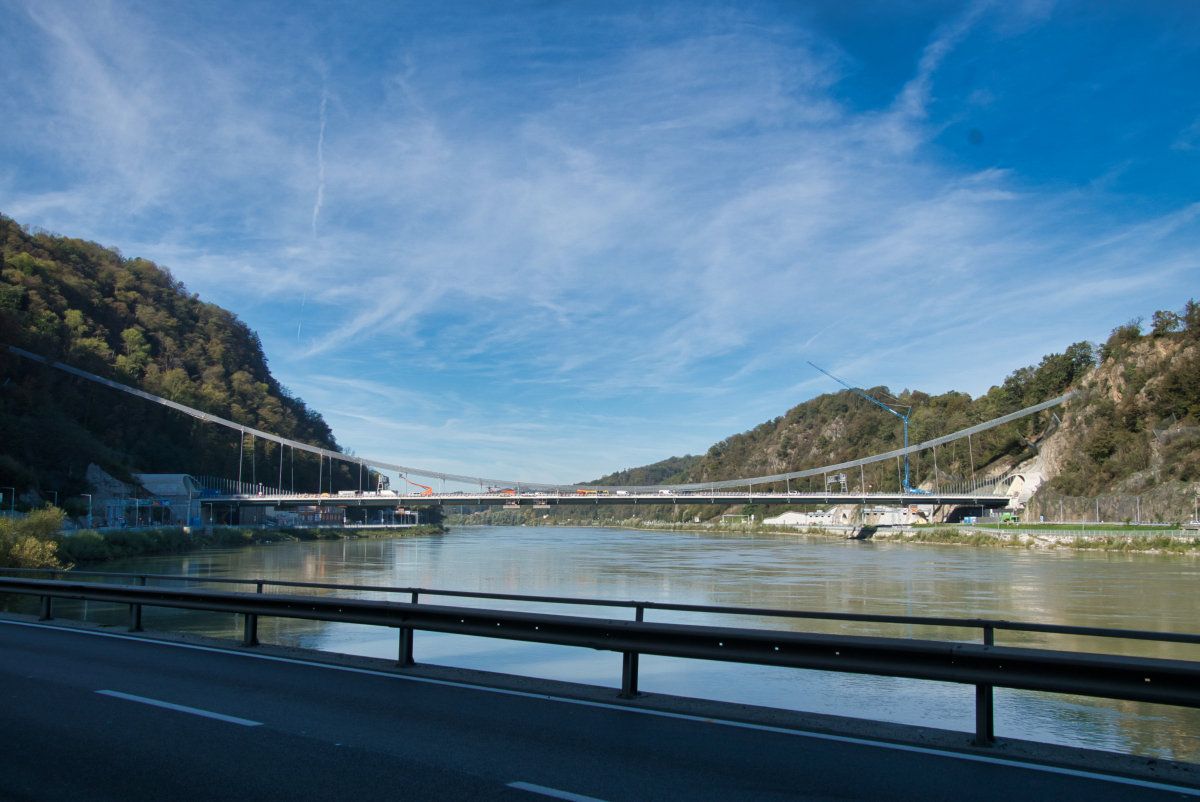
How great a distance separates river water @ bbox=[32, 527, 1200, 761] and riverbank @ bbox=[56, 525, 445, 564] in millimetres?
1610

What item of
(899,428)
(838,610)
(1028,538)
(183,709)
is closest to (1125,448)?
(1028,538)

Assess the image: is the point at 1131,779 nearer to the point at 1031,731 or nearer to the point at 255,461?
the point at 1031,731

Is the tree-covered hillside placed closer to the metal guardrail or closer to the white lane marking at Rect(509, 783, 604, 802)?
the metal guardrail

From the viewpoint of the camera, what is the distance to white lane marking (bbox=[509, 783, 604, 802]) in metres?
3.97

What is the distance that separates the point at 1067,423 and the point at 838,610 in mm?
73478

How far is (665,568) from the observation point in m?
37.8

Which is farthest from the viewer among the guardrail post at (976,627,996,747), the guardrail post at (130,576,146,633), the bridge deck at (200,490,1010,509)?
the bridge deck at (200,490,1010,509)

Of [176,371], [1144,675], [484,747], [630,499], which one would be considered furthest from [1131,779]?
[176,371]

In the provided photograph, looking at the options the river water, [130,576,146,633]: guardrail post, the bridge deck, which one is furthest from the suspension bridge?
[130,576,146,633]: guardrail post

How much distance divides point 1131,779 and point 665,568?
3401 centimetres

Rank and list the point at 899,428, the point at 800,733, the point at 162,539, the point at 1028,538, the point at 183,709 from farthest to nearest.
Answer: the point at 899,428 < the point at 1028,538 < the point at 162,539 < the point at 183,709 < the point at 800,733

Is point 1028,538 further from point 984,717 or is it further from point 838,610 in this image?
point 984,717

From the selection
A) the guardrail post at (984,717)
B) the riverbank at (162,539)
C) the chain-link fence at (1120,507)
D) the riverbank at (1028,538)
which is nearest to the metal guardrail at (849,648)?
the guardrail post at (984,717)

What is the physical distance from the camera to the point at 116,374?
9712 centimetres
